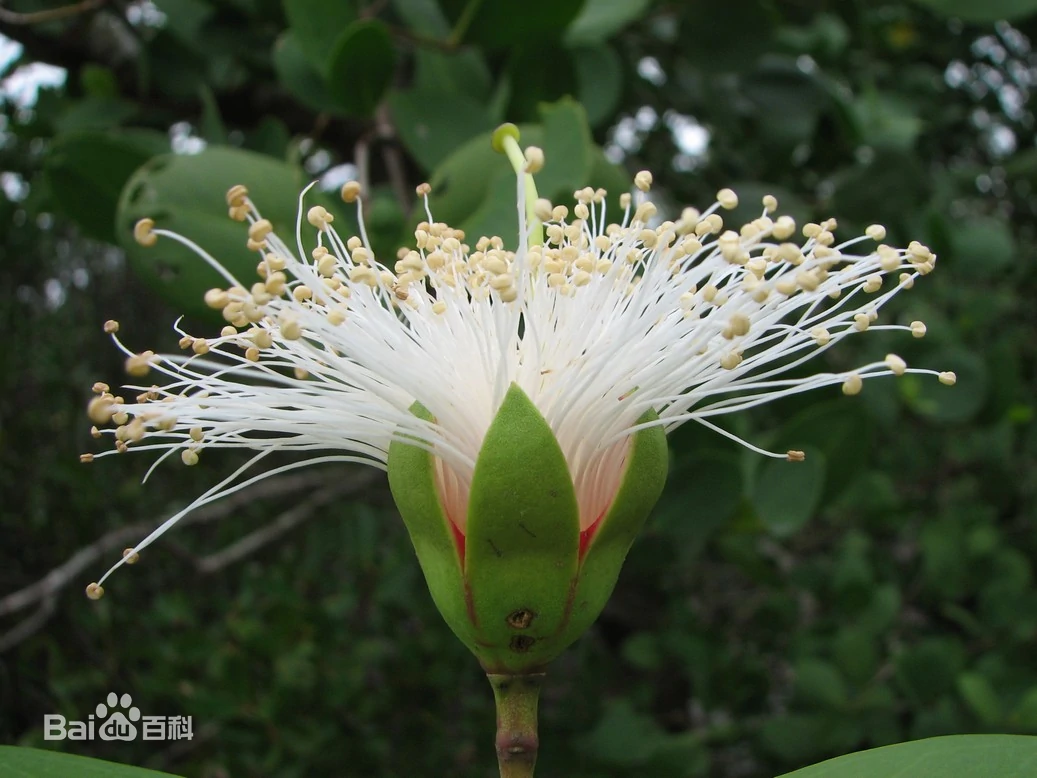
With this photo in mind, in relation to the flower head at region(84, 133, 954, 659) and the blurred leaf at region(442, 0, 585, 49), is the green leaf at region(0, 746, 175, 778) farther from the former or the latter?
the blurred leaf at region(442, 0, 585, 49)

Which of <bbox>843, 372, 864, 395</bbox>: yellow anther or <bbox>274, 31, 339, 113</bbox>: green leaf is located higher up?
<bbox>274, 31, 339, 113</bbox>: green leaf

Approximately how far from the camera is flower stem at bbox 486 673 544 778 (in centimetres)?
58

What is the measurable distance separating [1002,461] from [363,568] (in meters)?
1.44

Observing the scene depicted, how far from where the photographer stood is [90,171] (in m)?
1.12

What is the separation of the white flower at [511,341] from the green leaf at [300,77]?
1.91 ft

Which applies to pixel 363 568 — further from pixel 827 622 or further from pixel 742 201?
pixel 742 201

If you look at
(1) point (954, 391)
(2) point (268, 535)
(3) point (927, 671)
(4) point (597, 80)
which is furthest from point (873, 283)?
(2) point (268, 535)

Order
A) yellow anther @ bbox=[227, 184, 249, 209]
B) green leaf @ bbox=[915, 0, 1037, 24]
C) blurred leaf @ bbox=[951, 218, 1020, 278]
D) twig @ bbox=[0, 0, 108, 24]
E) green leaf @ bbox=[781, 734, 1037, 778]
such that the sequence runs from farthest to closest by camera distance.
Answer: blurred leaf @ bbox=[951, 218, 1020, 278] → green leaf @ bbox=[915, 0, 1037, 24] → twig @ bbox=[0, 0, 108, 24] → yellow anther @ bbox=[227, 184, 249, 209] → green leaf @ bbox=[781, 734, 1037, 778]

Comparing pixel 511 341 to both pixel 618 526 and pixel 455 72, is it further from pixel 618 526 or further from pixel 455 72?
pixel 455 72

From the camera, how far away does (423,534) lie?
0.59 meters

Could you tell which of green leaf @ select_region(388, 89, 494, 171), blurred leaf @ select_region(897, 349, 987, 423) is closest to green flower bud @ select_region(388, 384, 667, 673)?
green leaf @ select_region(388, 89, 494, 171)

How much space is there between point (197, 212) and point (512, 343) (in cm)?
48

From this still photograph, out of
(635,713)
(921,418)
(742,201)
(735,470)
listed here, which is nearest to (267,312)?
(735,470)

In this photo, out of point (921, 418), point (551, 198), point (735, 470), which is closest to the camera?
point (551, 198)
